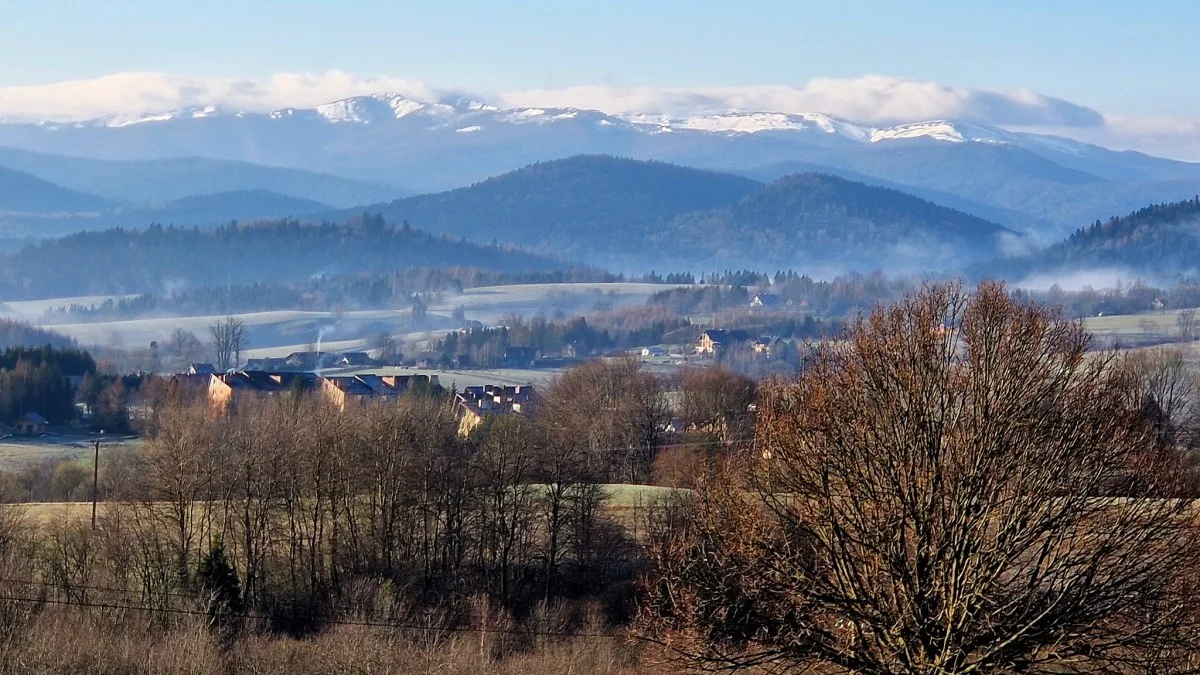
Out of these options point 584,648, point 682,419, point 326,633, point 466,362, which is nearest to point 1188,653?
point 584,648

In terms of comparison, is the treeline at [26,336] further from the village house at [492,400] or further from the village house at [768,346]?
the village house at [492,400]

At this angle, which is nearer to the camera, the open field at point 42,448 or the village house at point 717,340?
the open field at point 42,448

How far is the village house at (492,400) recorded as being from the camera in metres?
84.4

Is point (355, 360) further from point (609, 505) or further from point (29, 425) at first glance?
point (609, 505)

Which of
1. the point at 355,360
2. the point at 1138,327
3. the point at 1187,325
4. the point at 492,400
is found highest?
the point at 1187,325

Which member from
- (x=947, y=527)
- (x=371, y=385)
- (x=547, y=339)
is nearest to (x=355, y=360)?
(x=547, y=339)

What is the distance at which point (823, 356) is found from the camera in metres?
21.4

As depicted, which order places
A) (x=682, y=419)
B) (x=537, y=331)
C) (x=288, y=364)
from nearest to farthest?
(x=682, y=419), (x=288, y=364), (x=537, y=331)

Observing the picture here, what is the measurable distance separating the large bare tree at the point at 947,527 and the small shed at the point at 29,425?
66325 mm

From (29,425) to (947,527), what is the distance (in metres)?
70.4

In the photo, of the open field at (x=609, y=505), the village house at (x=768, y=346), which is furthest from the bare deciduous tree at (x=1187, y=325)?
the open field at (x=609, y=505)

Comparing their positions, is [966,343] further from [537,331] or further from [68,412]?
[537,331]

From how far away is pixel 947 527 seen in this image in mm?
19359

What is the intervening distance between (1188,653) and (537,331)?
5952 inches
